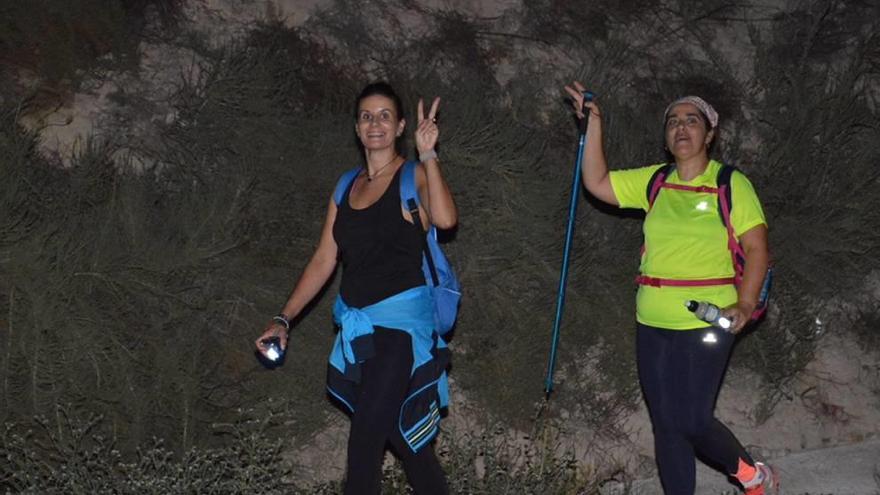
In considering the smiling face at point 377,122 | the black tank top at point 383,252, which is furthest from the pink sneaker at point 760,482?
the smiling face at point 377,122

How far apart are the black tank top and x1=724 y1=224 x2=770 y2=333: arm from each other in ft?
4.67

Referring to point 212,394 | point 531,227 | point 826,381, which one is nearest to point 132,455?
point 212,394

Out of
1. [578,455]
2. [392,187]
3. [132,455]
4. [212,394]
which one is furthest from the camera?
[578,455]

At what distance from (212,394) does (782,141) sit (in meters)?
5.07

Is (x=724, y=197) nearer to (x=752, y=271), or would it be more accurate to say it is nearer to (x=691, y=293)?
(x=752, y=271)

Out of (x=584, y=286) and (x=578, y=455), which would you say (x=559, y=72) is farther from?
(x=578, y=455)

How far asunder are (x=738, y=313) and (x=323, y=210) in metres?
3.65

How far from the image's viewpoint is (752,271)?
5078 mm

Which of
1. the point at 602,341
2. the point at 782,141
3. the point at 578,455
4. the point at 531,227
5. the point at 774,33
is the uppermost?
the point at 774,33

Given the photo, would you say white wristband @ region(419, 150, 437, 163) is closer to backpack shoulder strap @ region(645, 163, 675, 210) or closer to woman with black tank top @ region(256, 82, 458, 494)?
woman with black tank top @ region(256, 82, 458, 494)

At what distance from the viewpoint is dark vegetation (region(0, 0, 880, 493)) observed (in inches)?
247

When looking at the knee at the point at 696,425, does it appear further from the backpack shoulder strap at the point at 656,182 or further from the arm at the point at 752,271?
the backpack shoulder strap at the point at 656,182

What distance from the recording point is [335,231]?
5152mm

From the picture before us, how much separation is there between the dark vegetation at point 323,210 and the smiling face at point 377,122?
1522 mm
